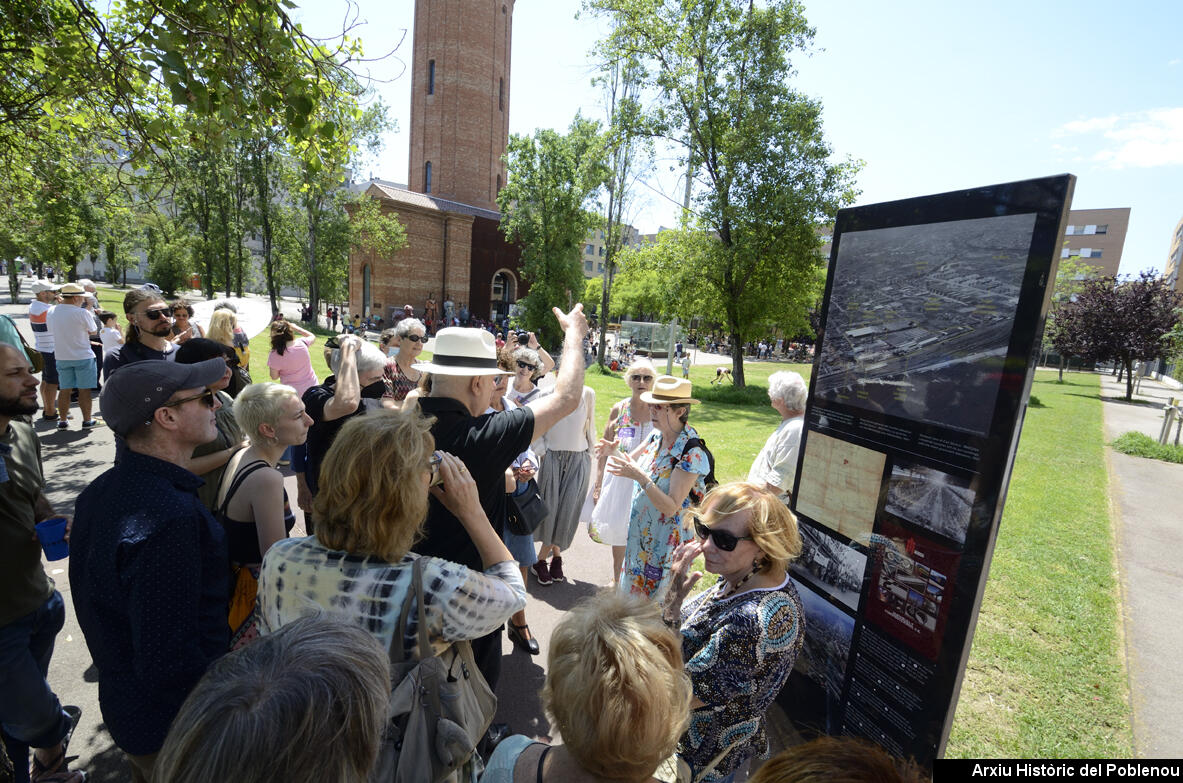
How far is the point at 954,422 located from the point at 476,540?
1.90 meters

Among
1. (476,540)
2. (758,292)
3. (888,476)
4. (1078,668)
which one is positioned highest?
(758,292)

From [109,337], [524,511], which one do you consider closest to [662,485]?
[524,511]

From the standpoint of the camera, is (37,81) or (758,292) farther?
(758,292)

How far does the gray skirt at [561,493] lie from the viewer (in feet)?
15.2

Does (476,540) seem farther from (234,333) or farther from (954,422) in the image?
(234,333)

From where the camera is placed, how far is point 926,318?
2.25 meters

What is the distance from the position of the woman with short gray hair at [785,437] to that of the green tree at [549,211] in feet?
82.7

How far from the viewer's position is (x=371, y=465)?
1.61 metres

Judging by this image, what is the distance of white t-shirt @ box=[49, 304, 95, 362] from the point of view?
7391mm

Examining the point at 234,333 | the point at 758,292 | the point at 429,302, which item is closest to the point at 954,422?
the point at 234,333

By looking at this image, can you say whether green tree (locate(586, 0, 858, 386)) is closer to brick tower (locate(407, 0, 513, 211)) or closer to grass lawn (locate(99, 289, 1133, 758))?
grass lawn (locate(99, 289, 1133, 758))

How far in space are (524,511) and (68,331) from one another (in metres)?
7.98

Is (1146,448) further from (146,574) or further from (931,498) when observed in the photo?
(146,574)

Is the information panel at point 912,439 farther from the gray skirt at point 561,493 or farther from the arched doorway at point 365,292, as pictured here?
the arched doorway at point 365,292
